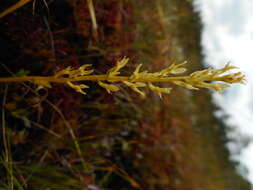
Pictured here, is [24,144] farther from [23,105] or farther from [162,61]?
[162,61]

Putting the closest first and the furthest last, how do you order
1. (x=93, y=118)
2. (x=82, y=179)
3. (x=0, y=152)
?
(x=0, y=152), (x=82, y=179), (x=93, y=118)

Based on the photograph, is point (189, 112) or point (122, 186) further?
point (189, 112)

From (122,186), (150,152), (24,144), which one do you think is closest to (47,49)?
(24,144)

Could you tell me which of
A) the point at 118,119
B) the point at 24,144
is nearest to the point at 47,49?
the point at 24,144

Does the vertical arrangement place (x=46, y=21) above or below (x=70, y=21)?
below

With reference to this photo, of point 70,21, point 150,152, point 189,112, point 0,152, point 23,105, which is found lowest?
point 0,152

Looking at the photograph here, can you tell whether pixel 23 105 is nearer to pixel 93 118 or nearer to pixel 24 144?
pixel 24 144

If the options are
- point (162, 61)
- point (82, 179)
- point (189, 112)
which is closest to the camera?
point (82, 179)
